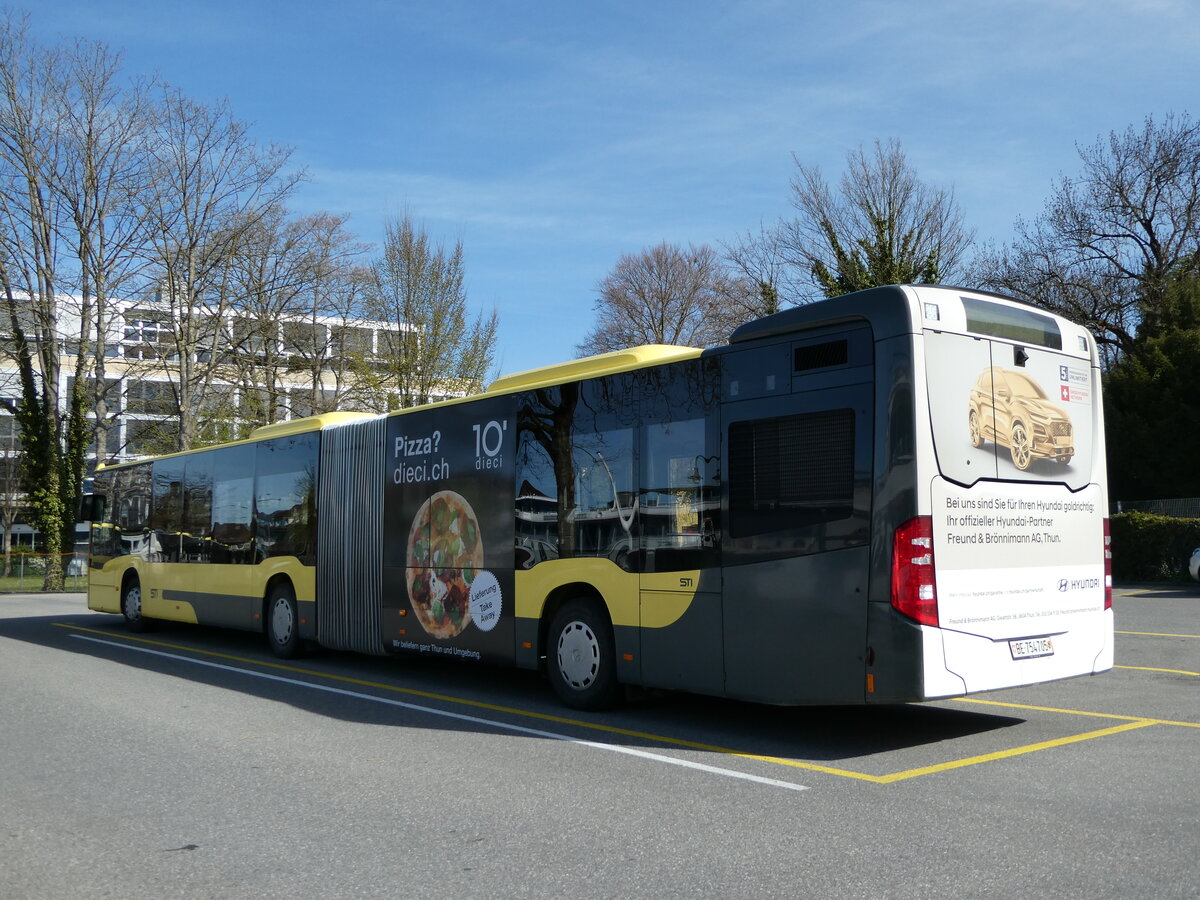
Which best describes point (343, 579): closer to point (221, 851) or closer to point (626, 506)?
point (626, 506)

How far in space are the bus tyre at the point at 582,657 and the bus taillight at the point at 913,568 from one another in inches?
112

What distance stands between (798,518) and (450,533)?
4.70 m

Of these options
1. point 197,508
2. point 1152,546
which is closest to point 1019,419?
point 197,508

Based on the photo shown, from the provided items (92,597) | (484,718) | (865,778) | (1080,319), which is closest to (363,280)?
(92,597)

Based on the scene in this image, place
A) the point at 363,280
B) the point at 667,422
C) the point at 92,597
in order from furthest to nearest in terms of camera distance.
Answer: the point at 363,280 < the point at 92,597 < the point at 667,422

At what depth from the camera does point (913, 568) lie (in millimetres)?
7176

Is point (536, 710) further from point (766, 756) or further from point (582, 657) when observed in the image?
point (766, 756)

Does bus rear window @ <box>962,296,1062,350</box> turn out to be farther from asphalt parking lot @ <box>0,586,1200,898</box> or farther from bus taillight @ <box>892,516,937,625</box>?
asphalt parking lot @ <box>0,586,1200,898</box>

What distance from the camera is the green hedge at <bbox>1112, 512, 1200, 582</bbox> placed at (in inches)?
1059

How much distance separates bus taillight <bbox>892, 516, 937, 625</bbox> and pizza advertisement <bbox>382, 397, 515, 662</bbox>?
4308 mm

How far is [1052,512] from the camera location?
26.4ft

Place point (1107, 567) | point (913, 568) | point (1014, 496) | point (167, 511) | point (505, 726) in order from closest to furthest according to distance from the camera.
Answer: point (913, 568) → point (1014, 496) → point (1107, 567) → point (505, 726) → point (167, 511)

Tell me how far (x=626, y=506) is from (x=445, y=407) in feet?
10.9

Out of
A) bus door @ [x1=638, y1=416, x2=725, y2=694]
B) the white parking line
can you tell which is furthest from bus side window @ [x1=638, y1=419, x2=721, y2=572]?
the white parking line
